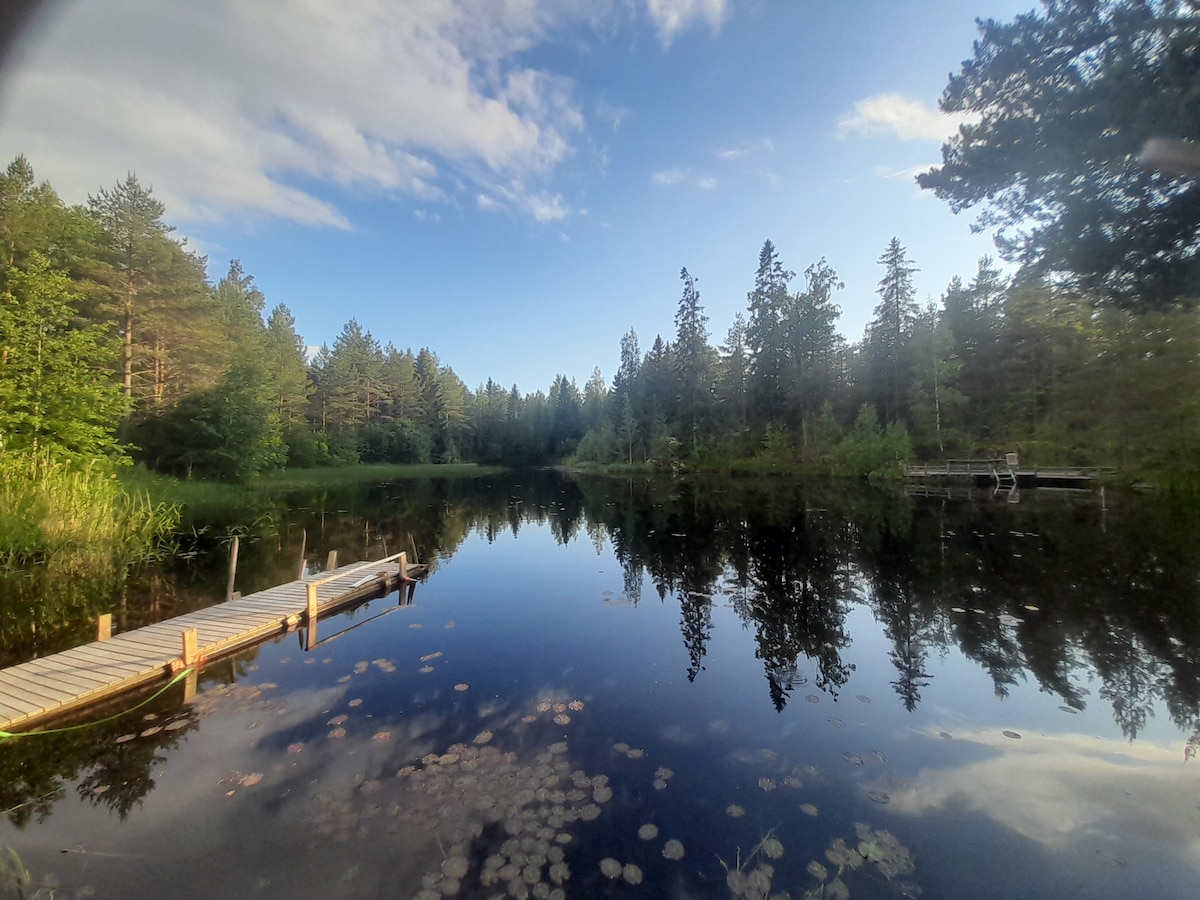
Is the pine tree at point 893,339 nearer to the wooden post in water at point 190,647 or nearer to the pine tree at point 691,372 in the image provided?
the pine tree at point 691,372

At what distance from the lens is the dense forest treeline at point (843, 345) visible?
26.1 feet

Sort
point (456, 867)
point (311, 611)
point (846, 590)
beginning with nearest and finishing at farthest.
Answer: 1. point (456, 867)
2. point (311, 611)
3. point (846, 590)

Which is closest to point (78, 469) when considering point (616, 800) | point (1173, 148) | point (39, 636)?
point (39, 636)

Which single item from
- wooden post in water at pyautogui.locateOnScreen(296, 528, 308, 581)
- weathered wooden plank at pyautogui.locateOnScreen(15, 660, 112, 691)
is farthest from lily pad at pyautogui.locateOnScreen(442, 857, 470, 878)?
wooden post in water at pyautogui.locateOnScreen(296, 528, 308, 581)

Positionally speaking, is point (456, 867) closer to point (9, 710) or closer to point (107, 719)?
point (107, 719)

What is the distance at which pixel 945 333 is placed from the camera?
40062mm

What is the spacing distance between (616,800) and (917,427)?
47084mm

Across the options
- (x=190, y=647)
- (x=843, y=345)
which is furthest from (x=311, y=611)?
(x=843, y=345)

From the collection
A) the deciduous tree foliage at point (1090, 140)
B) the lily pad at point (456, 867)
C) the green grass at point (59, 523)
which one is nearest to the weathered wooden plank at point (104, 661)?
the lily pad at point (456, 867)

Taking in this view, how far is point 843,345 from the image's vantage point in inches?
2212

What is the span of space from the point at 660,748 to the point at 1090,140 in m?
10.7

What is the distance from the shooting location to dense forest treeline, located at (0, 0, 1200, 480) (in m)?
7.96

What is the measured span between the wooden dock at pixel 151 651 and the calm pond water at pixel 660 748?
454 mm

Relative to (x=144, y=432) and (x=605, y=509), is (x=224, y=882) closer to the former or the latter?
(x=605, y=509)
